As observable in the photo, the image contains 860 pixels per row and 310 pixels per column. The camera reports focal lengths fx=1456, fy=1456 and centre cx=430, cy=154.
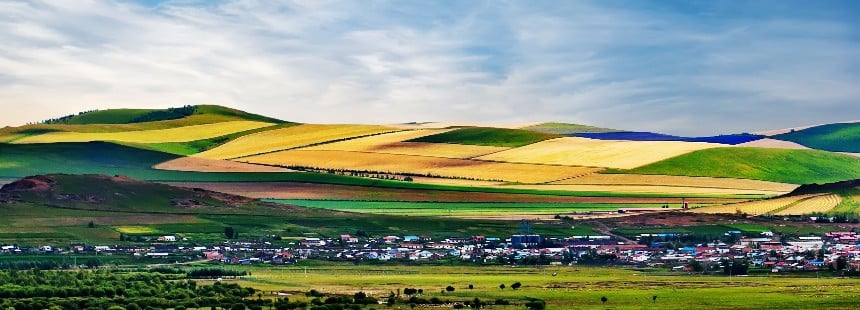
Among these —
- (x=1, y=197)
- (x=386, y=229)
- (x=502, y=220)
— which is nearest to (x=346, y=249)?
(x=386, y=229)

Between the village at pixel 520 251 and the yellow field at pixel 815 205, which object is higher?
the yellow field at pixel 815 205

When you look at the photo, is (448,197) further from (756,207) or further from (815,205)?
(815,205)

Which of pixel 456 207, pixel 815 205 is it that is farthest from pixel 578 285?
pixel 815 205

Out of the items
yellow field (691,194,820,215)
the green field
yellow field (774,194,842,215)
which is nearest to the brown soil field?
the green field

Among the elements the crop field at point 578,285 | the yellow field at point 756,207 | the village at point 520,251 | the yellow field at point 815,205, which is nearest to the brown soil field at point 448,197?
the yellow field at point 756,207

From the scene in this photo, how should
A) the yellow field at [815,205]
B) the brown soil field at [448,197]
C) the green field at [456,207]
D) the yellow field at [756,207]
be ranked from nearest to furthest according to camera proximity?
1. the yellow field at [815,205]
2. the yellow field at [756,207]
3. the green field at [456,207]
4. the brown soil field at [448,197]

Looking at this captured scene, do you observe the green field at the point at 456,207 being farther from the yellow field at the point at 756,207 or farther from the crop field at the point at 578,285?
the crop field at the point at 578,285
